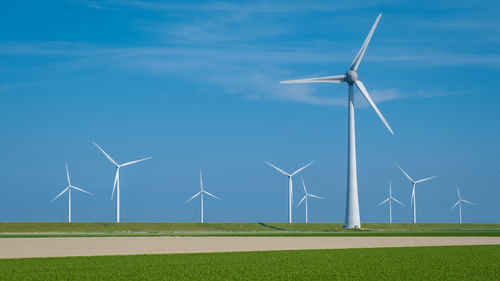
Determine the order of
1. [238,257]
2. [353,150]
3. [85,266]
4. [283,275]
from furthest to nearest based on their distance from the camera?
[353,150]
[238,257]
[85,266]
[283,275]

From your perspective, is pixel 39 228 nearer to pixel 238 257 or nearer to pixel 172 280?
pixel 238 257

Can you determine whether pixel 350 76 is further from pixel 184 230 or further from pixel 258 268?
pixel 258 268

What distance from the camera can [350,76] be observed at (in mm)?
99938

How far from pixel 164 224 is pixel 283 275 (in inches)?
3449

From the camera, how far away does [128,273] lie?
2536 cm

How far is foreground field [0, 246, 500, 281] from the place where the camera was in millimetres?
24062

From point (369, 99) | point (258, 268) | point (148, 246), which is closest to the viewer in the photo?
point (258, 268)

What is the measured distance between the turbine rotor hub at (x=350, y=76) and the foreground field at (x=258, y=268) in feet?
216

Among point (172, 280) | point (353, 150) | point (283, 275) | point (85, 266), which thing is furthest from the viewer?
point (353, 150)

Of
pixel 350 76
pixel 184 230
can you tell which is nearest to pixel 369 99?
pixel 350 76

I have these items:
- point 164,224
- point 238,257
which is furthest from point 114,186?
point 238,257

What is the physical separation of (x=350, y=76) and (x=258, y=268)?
7502cm

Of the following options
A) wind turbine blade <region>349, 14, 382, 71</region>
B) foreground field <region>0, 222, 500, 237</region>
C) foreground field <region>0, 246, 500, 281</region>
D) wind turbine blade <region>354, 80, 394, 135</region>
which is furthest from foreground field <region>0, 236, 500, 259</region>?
wind turbine blade <region>349, 14, 382, 71</region>

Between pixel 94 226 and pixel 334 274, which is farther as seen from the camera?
pixel 94 226
